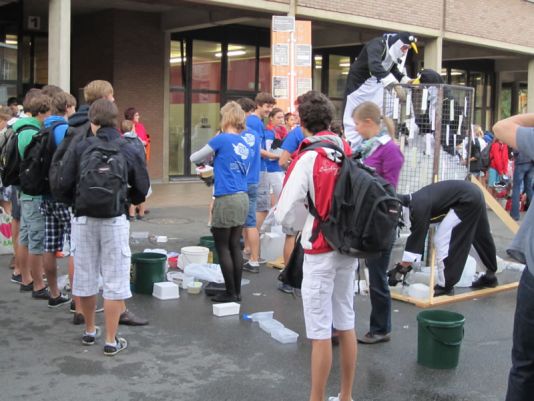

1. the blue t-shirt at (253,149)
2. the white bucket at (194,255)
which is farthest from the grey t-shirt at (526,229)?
the white bucket at (194,255)

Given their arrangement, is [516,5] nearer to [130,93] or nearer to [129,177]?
[130,93]

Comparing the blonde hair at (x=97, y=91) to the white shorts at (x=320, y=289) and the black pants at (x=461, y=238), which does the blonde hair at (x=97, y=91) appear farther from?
the black pants at (x=461, y=238)

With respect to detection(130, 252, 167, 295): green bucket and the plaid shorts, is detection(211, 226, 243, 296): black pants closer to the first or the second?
detection(130, 252, 167, 295): green bucket

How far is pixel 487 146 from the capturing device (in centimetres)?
1515

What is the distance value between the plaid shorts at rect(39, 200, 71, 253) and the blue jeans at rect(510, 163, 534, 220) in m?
9.58

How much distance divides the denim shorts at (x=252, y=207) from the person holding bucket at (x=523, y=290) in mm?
4808

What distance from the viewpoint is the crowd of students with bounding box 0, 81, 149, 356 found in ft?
16.4

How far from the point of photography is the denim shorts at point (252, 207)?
26.0 ft

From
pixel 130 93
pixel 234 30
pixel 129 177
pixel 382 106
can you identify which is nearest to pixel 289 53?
pixel 382 106

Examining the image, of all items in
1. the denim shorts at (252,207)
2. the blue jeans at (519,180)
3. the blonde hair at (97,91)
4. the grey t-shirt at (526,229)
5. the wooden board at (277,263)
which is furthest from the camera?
the blue jeans at (519,180)

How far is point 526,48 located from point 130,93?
44.4 feet

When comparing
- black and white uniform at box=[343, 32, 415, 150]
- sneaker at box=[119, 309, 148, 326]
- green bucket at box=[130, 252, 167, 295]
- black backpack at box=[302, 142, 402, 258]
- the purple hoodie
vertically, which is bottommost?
sneaker at box=[119, 309, 148, 326]

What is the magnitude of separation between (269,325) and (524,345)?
3001mm

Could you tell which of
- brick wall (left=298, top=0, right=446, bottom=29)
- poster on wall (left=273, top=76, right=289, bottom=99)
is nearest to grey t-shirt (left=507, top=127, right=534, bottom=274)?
poster on wall (left=273, top=76, right=289, bottom=99)
